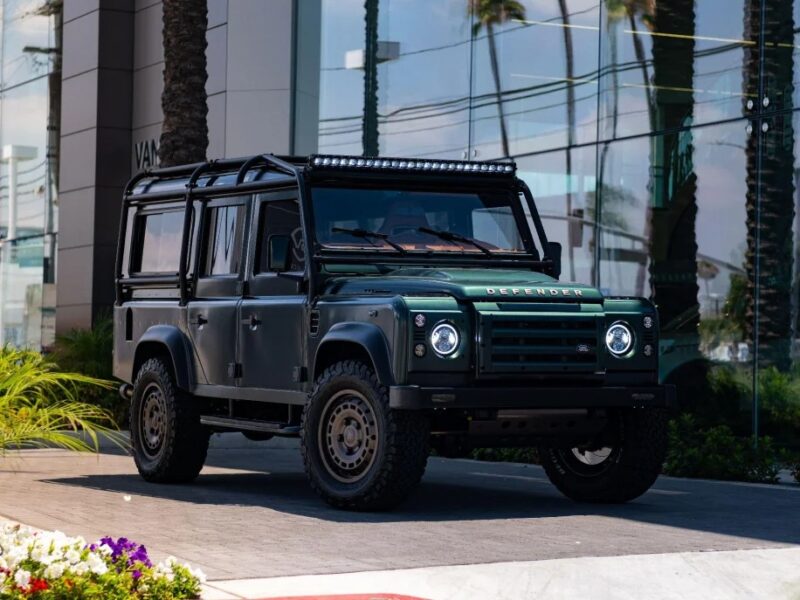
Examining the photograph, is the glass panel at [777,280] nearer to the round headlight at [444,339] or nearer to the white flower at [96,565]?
the round headlight at [444,339]

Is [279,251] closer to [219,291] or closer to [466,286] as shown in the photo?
[219,291]

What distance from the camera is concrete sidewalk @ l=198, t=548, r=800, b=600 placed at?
785 cm

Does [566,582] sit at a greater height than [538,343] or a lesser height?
lesser

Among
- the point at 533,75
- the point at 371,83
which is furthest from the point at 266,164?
the point at 371,83

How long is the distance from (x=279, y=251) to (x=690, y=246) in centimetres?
763

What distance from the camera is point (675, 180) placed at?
18.8 metres

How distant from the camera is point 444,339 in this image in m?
11.0

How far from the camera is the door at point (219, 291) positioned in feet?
43.3

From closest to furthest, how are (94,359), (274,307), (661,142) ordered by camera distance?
(274,307), (661,142), (94,359)

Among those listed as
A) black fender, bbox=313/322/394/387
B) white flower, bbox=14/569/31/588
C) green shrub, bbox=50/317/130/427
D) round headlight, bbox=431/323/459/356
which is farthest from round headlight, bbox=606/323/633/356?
green shrub, bbox=50/317/130/427

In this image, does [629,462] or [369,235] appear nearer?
[629,462]

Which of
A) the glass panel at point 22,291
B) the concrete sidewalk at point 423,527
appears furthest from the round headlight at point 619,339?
the glass panel at point 22,291

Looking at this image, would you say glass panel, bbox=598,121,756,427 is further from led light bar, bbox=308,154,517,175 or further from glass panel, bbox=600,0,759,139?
led light bar, bbox=308,154,517,175

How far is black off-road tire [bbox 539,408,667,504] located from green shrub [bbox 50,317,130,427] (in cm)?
1056
